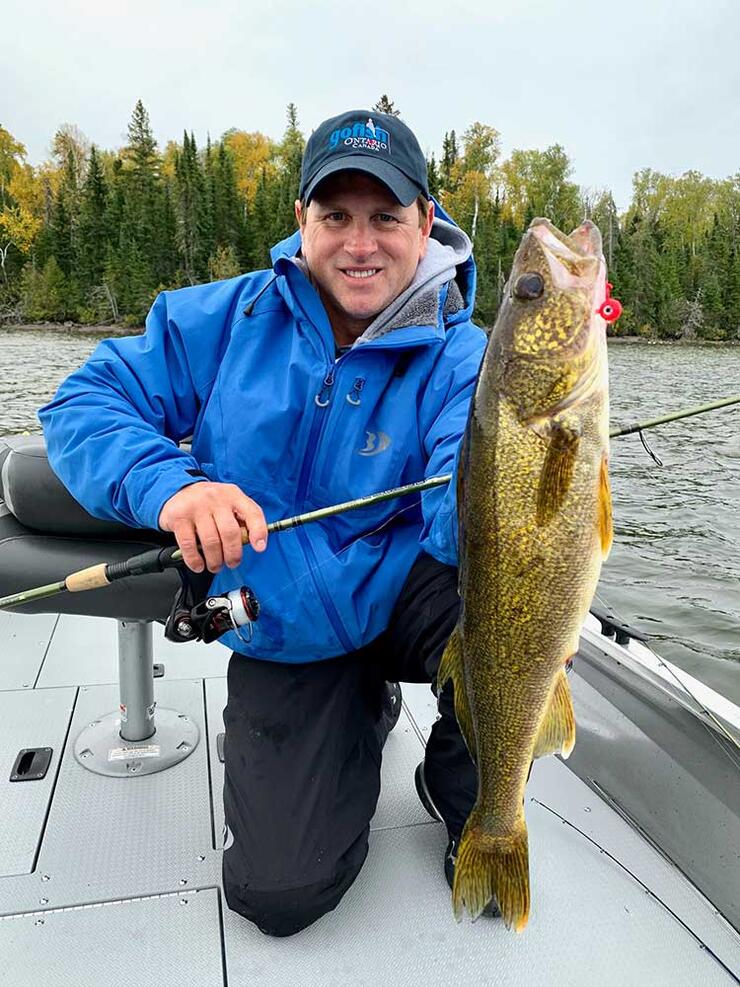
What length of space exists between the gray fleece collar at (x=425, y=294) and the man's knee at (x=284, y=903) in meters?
1.83

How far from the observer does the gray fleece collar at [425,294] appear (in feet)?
9.51

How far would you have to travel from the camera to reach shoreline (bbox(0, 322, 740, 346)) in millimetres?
51344

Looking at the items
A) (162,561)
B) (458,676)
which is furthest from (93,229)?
(458,676)

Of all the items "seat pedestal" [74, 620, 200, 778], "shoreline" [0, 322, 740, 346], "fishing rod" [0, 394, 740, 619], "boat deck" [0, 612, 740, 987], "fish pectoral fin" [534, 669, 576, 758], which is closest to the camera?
"fish pectoral fin" [534, 669, 576, 758]

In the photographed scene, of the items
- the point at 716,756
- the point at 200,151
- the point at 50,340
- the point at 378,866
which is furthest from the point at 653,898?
the point at 200,151

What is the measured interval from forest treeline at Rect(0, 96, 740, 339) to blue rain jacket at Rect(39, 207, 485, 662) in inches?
2079

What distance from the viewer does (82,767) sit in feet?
10.6

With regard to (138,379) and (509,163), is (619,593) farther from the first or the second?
(509,163)

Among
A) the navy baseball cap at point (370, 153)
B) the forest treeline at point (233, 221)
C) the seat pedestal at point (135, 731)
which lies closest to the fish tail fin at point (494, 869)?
the seat pedestal at point (135, 731)

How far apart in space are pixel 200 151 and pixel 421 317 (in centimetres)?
9104

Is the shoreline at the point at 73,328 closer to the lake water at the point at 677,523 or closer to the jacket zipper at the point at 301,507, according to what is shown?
the lake water at the point at 677,523

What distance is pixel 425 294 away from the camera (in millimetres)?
2953

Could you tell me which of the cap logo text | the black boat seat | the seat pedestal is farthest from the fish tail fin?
the cap logo text

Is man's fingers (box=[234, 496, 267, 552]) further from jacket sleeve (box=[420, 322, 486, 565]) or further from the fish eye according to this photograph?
the fish eye
